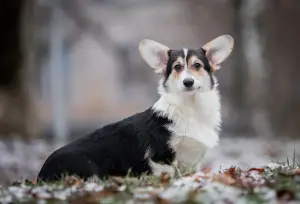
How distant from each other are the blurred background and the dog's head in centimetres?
253

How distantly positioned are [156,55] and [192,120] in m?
0.67

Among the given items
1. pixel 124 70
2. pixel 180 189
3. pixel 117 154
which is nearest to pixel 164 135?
pixel 117 154

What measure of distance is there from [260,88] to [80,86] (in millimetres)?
17304

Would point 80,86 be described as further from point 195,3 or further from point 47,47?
point 195,3

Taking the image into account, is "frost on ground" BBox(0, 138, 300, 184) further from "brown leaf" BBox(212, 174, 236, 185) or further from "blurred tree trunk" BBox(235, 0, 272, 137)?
"brown leaf" BBox(212, 174, 236, 185)

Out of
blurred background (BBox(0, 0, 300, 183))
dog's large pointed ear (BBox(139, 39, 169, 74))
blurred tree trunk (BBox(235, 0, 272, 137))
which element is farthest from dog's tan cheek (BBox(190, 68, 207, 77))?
blurred tree trunk (BBox(235, 0, 272, 137))

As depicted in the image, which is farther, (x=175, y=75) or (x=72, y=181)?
(x=175, y=75)

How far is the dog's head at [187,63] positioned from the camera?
6680 mm

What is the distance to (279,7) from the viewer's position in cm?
2708

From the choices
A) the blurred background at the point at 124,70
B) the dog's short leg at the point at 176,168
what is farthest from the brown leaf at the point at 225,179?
the blurred background at the point at 124,70

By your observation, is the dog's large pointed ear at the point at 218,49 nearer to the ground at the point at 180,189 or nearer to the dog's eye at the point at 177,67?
the dog's eye at the point at 177,67

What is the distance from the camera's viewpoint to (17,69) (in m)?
18.5

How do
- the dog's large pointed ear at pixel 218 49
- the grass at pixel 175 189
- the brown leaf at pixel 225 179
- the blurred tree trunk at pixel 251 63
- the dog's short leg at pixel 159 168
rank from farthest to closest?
1. the blurred tree trunk at pixel 251 63
2. the dog's large pointed ear at pixel 218 49
3. the dog's short leg at pixel 159 168
4. the brown leaf at pixel 225 179
5. the grass at pixel 175 189

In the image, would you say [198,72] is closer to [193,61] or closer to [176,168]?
[193,61]
